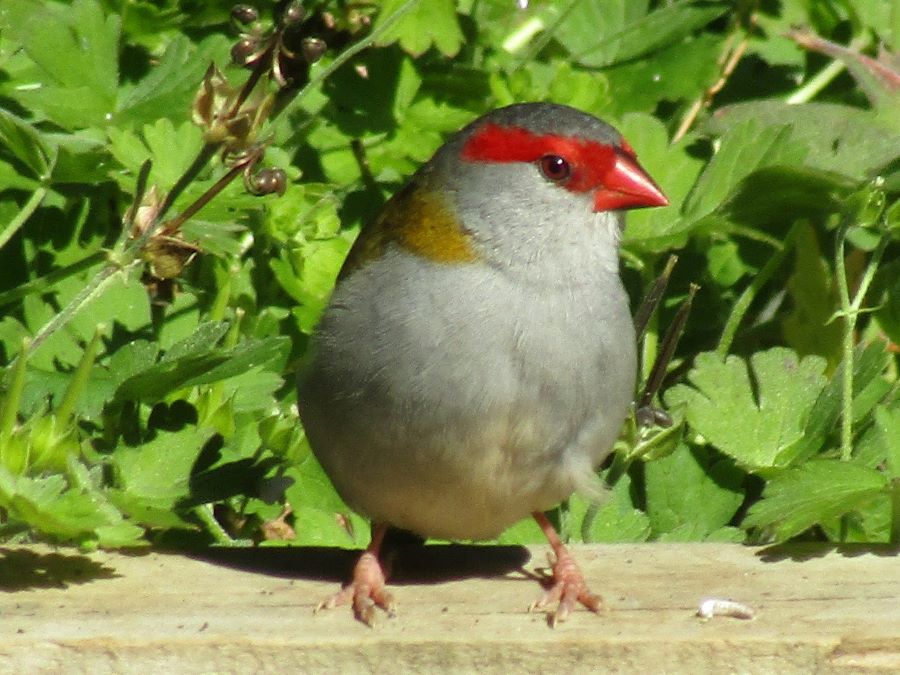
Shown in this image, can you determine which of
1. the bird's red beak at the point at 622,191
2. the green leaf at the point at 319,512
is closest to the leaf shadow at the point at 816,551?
the bird's red beak at the point at 622,191

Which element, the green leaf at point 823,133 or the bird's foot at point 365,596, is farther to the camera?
the green leaf at point 823,133

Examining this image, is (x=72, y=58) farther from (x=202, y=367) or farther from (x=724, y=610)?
(x=724, y=610)

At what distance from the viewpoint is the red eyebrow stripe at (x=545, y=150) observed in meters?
3.18

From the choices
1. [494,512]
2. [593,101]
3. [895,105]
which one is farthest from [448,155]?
[895,105]

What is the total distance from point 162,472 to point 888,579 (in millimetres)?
1452

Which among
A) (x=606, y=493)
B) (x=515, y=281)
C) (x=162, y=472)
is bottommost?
(x=606, y=493)

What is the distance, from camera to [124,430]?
3387 mm

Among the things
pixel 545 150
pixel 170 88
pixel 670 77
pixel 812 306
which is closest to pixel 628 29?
pixel 670 77

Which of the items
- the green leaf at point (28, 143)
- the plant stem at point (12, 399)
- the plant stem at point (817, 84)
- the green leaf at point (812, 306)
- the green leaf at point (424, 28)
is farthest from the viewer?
the plant stem at point (817, 84)

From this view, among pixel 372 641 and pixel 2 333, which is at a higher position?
pixel 2 333

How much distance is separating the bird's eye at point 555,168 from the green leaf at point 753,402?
669mm

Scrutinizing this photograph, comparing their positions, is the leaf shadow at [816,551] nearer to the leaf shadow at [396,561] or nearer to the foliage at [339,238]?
the foliage at [339,238]

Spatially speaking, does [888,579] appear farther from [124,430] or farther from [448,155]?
[124,430]

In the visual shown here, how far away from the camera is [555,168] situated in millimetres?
3211
